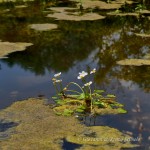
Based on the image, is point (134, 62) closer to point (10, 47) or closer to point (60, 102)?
point (60, 102)

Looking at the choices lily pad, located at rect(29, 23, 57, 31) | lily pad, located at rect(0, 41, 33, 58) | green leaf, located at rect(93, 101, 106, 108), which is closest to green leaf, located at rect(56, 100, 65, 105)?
green leaf, located at rect(93, 101, 106, 108)

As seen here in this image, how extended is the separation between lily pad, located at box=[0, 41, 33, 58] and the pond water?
0.21 metres

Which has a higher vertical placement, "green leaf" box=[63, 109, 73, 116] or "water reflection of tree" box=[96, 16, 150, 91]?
"water reflection of tree" box=[96, 16, 150, 91]

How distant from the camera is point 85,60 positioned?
888 cm

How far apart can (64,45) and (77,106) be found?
14.1ft

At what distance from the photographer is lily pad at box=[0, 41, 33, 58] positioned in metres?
9.20

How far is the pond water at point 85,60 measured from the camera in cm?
616

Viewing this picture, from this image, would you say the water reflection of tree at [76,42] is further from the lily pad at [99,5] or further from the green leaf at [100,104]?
the lily pad at [99,5]

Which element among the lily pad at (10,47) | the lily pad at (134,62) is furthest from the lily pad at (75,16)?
the lily pad at (134,62)

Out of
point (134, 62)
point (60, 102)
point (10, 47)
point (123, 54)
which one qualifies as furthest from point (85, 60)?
point (60, 102)

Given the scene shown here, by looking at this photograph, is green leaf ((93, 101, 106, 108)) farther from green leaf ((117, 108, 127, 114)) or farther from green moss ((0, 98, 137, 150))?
green moss ((0, 98, 137, 150))

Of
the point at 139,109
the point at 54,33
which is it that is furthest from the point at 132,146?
the point at 54,33

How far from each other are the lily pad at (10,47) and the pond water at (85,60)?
211 mm

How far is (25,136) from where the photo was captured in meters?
4.96
